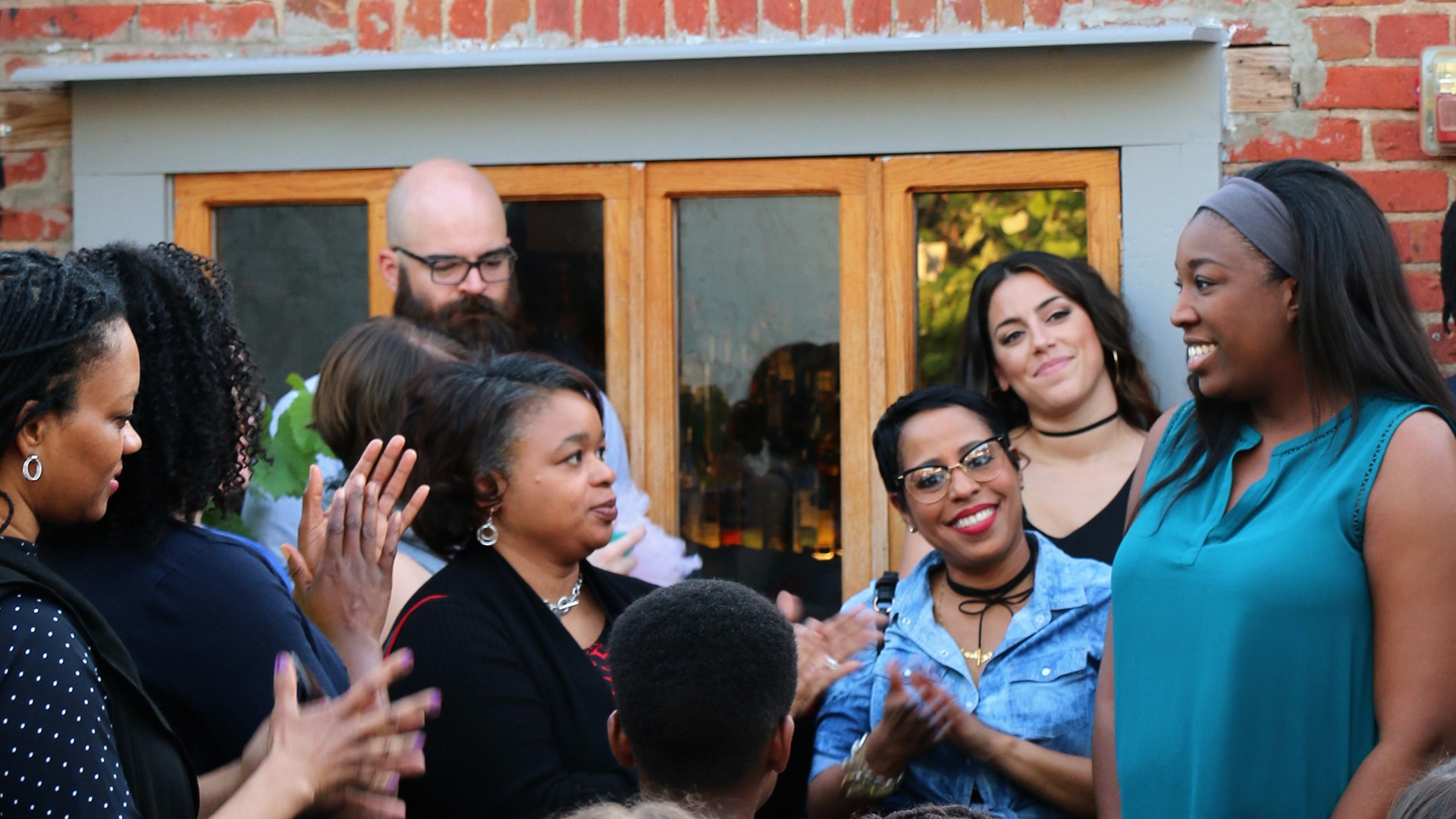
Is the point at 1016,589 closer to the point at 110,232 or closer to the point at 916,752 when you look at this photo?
the point at 916,752

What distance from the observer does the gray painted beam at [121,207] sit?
429cm

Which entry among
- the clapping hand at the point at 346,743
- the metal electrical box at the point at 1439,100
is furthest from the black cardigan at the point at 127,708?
the metal electrical box at the point at 1439,100

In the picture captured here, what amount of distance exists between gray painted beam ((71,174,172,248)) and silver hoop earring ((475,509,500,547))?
193cm

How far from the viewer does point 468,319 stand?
12.5 ft

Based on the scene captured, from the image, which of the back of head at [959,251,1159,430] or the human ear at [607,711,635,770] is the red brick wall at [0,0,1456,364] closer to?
the back of head at [959,251,1159,430]

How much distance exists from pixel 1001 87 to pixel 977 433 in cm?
133

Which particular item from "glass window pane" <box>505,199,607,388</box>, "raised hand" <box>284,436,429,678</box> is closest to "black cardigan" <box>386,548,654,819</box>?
"raised hand" <box>284,436,429,678</box>

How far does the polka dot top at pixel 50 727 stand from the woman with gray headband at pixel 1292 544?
1536 mm

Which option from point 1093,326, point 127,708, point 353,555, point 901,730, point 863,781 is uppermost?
point 1093,326

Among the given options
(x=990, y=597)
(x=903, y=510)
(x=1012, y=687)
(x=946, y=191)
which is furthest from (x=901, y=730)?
(x=946, y=191)

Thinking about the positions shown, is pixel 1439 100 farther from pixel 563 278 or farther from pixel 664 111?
pixel 563 278

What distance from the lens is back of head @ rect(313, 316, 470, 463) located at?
3.38 metres

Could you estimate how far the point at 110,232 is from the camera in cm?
430

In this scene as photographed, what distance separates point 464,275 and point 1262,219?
2.21 metres
